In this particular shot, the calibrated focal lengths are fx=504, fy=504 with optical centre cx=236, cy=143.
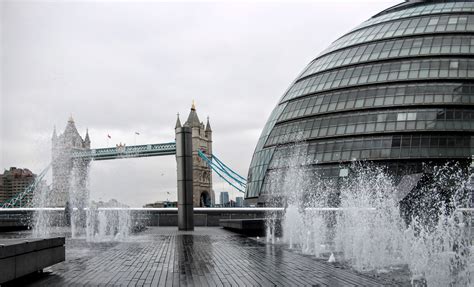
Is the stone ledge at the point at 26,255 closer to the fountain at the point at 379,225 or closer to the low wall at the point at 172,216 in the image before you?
the fountain at the point at 379,225

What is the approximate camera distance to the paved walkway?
9.22 meters

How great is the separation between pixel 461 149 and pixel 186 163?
18.1 metres

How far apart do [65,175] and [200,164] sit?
232 ft

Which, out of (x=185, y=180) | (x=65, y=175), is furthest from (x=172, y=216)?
(x=65, y=175)

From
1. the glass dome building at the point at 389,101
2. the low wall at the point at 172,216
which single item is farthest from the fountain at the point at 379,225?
the low wall at the point at 172,216

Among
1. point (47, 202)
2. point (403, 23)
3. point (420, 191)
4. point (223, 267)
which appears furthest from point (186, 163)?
point (47, 202)

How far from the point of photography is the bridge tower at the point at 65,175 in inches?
1236

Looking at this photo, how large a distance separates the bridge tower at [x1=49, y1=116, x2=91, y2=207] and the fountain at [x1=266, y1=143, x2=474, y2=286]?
14.0m

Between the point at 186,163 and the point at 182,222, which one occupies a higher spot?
the point at 186,163

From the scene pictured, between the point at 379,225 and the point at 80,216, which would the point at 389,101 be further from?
the point at 80,216

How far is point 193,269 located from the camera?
10.8 metres

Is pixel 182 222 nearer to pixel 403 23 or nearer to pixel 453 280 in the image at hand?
pixel 453 280

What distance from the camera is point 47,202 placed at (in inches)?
2015

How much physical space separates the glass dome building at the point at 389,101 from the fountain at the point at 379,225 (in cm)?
111
